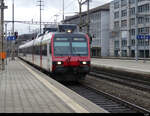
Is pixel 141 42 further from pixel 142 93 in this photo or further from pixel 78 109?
pixel 78 109

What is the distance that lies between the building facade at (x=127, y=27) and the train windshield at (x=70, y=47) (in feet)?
173

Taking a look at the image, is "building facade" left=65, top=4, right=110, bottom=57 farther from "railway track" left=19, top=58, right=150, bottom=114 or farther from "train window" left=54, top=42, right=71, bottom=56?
"railway track" left=19, top=58, right=150, bottom=114

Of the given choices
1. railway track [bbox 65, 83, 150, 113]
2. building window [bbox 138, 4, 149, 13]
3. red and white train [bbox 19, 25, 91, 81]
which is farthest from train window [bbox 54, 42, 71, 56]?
building window [bbox 138, 4, 149, 13]

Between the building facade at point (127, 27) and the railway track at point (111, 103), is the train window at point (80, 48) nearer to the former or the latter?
the railway track at point (111, 103)

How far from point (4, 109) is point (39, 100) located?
1774 mm

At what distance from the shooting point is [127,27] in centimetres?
7819

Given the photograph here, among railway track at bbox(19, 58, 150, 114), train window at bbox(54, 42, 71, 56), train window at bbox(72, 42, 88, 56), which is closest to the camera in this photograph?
railway track at bbox(19, 58, 150, 114)

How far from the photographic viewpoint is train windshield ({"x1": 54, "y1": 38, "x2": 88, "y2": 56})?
17.4m

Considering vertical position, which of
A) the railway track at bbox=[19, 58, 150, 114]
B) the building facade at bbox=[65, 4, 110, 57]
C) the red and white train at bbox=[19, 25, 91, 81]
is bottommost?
the railway track at bbox=[19, 58, 150, 114]

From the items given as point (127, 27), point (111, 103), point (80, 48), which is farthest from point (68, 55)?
point (127, 27)

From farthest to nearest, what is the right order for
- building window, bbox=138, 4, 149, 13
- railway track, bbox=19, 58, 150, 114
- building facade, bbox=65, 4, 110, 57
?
A: 1. building facade, bbox=65, 4, 110, 57
2. building window, bbox=138, 4, 149, 13
3. railway track, bbox=19, 58, 150, 114

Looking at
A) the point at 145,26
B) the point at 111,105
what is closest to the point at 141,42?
the point at 145,26

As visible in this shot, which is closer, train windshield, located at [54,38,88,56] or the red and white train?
the red and white train

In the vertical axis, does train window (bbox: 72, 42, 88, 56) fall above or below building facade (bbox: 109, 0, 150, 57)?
below
